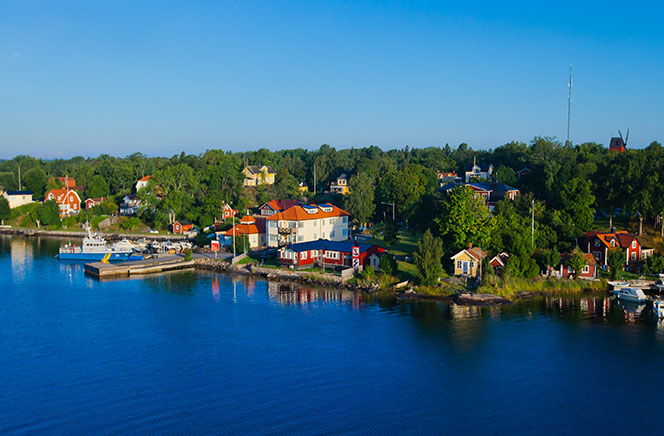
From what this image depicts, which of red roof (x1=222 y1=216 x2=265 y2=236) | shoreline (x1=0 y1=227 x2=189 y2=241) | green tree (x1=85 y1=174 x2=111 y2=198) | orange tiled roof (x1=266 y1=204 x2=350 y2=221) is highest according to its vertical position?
green tree (x1=85 y1=174 x2=111 y2=198)

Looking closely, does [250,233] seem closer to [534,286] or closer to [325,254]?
[325,254]

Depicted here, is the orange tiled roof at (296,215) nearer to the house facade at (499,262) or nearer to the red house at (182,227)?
the red house at (182,227)

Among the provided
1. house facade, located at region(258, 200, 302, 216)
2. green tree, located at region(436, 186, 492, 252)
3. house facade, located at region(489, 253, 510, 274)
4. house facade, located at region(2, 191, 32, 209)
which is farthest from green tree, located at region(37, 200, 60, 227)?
house facade, located at region(489, 253, 510, 274)

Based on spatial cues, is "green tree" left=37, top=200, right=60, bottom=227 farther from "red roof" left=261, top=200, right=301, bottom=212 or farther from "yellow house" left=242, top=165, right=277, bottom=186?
"red roof" left=261, top=200, right=301, bottom=212

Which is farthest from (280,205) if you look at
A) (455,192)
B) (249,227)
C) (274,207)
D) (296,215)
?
(455,192)

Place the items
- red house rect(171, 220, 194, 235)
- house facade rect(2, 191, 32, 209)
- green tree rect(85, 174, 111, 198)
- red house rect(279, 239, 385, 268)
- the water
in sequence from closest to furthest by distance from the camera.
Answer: the water
red house rect(279, 239, 385, 268)
red house rect(171, 220, 194, 235)
house facade rect(2, 191, 32, 209)
green tree rect(85, 174, 111, 198)

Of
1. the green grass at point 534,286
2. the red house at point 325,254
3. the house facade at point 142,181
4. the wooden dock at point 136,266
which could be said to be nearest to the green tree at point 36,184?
the house facade at point 142,181

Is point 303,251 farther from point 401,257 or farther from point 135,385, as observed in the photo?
point 135,385
